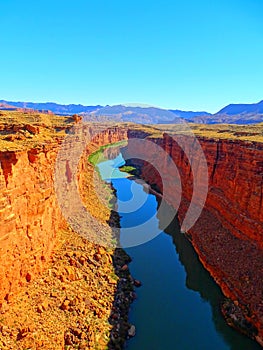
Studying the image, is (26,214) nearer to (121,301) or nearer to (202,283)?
(121,301)

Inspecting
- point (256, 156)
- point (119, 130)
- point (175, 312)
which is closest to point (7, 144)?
point (175, 312)

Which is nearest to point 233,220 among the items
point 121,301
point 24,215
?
point 121,301

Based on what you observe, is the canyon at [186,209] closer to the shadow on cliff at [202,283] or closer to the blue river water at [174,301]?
the shadow on cliff at [202,283]

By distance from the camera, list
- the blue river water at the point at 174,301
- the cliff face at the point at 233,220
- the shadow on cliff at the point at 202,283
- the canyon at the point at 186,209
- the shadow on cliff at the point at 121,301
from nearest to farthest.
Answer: the canyon at the point at 186,209 → the shadow on cliff at the point at 121,301 → the blue river water at the point at 174,301 → the shadow on cliff at the point at 202,283 → the cliff face at the point at 233,220

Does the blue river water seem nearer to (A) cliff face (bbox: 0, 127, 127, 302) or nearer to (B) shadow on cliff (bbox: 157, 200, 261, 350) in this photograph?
(B) shadow on cliff (bbox: 157, 200, 261, 350)

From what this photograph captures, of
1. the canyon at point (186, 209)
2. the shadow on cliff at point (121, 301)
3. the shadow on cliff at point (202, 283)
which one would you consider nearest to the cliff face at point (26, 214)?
the canyon at point (186, 209)

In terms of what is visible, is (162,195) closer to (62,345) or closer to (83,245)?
(83,245)
